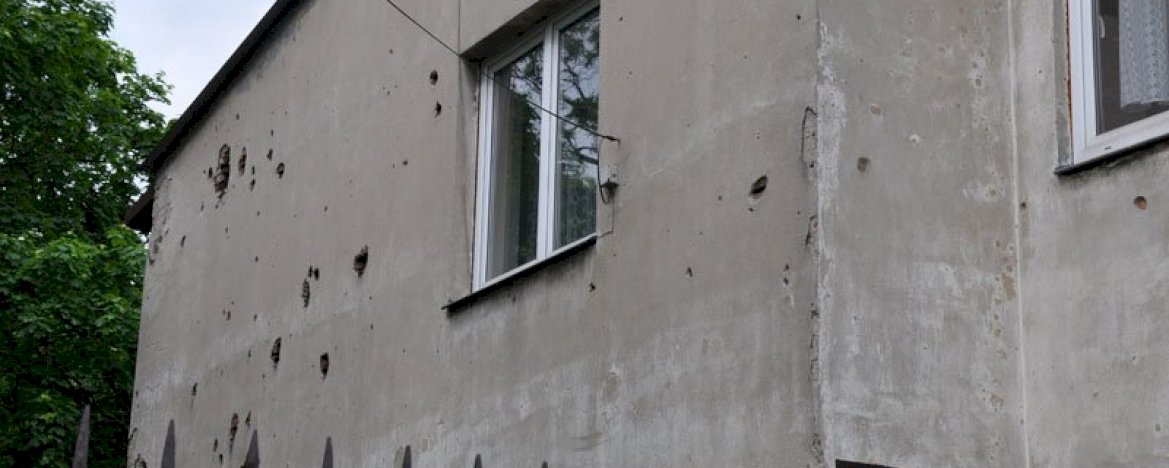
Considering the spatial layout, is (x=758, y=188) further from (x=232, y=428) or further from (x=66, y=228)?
(x=66, y=228)

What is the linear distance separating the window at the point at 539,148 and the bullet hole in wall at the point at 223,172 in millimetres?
3508

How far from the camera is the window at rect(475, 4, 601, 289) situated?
730cm

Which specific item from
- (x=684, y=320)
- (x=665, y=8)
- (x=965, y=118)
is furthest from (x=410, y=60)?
(x=965, y=118)

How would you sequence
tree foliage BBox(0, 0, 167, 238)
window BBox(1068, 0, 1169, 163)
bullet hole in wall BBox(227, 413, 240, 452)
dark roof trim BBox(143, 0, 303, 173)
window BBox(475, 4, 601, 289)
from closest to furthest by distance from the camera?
window BBox(1068, 0, 1169, 163)
window BBox(475, 4, 601, 289)
bullet hole in wall BBox(227, 413, 240, 452)
dark roof trim BBox(143, 0, 303, 173)
tree foliage BBox(0, 0, 167, 238)

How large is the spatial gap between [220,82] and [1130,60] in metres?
7.34

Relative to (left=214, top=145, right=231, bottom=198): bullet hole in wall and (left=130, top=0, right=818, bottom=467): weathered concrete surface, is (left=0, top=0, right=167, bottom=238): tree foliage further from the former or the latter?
(left=214, top=145, right=231, bottom=198): bullet hole in wall

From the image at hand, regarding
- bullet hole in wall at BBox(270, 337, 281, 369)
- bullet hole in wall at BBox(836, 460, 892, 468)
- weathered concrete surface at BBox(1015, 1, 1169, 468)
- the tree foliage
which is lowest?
bullet hole in wall at BBox(836, 460, 892, 468)

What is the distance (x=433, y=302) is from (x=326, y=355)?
1.18 m

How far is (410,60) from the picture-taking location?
879cm

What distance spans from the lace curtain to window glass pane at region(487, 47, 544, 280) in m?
2.84

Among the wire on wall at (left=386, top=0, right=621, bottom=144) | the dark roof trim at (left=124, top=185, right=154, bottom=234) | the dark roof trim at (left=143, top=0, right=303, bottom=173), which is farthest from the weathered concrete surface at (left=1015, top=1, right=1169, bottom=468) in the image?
the dark roof trim at (left=124, top=185, right=154, bottom=234)

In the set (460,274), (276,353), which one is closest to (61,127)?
(276,353)

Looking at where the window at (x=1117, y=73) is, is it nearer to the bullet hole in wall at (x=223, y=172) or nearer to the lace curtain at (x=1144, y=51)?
the lace curtain at (x=1144, y=51)

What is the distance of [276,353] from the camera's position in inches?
376
